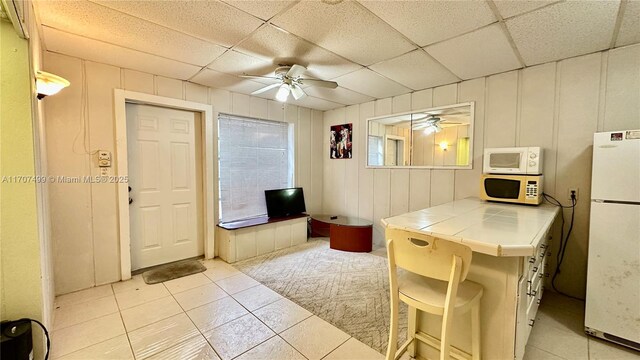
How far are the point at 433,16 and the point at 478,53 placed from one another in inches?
35.4

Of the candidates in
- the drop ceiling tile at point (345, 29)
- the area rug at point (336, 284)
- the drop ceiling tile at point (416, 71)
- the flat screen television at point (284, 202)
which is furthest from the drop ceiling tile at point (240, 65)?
the area rug at point (336, 284)

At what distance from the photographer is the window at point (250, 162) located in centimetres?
384

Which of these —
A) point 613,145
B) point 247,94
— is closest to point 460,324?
point 613,145

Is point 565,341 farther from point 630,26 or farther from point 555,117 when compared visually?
point 630,26

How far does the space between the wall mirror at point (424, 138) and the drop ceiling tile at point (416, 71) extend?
38 cm

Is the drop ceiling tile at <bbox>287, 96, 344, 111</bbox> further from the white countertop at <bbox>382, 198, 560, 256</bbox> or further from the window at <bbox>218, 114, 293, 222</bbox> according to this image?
the white countertop at <bbox>382, 198, 560, 256</bbox>

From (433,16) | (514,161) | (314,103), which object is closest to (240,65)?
(314,103)

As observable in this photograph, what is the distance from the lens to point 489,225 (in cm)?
168

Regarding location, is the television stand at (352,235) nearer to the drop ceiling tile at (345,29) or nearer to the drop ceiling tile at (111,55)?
the drop ceiling tile at (345,29)

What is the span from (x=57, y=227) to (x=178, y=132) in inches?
61.5

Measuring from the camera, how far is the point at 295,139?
15.0 ft

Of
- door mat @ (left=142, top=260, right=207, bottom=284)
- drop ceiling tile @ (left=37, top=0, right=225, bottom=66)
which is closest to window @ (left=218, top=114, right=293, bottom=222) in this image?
door mat @ (left=142, top=260, right=207, bottom=284)

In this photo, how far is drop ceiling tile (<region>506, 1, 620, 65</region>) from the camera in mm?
1769

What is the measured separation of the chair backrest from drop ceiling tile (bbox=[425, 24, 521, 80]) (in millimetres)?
Answer: 1794
